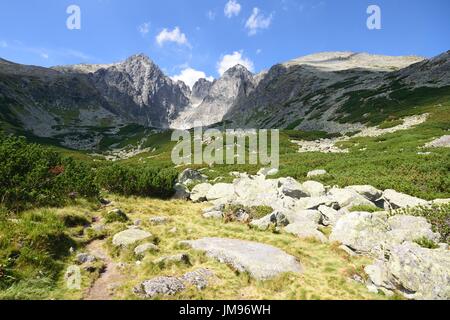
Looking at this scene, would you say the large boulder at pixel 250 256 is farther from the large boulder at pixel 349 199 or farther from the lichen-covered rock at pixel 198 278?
the large boulder at pixel 349 199

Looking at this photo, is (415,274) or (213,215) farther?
(213,215)

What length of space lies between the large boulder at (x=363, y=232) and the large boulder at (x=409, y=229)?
14.3 inches

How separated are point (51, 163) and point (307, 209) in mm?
18316

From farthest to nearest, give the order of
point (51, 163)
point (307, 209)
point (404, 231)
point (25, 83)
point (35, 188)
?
point (25, 83), point (51, 163), point (307, 209), point (35, 188), point (404, 231)

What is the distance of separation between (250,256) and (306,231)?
498cm

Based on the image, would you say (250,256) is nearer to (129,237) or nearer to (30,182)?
(129,237)

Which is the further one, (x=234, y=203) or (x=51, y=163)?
(x=51, y=163)

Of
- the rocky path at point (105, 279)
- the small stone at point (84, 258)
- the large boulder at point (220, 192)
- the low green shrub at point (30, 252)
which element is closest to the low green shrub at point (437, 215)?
the large boulder at point (220, 192)

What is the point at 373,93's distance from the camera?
308 feet

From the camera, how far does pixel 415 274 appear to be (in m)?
11.0

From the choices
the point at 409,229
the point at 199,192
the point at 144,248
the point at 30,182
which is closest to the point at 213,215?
the point at 144,248

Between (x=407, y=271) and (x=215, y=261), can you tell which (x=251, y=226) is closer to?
(x=215, y=261)

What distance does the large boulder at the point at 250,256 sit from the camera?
12344 millimetres
